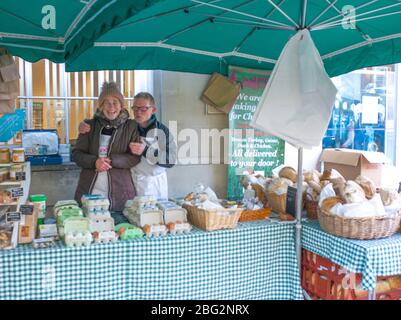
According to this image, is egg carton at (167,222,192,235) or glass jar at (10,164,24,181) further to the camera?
glass jar at (10,164,24,181)

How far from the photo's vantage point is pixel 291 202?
9.70 feet

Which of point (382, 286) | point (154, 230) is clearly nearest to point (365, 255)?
point (382, 286)

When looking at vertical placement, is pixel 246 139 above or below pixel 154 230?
above

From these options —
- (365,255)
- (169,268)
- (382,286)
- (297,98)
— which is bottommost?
(382,286)

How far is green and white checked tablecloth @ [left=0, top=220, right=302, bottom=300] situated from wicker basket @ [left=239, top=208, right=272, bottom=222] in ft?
0.23

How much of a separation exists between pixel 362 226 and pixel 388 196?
0.39m

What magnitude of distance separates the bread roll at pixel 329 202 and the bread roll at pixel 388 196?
300 millimetres

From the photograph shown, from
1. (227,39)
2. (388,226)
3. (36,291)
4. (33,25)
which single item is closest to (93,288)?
(36,291)

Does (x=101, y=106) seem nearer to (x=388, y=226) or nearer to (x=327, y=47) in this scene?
(x=327, y=47)

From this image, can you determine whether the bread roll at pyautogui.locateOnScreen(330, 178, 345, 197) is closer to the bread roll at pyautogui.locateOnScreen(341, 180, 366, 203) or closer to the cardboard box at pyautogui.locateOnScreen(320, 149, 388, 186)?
the bread roll at pyautogui.locateOnScreen(341, 180, 366, 203)

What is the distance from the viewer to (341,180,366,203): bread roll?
2.58m

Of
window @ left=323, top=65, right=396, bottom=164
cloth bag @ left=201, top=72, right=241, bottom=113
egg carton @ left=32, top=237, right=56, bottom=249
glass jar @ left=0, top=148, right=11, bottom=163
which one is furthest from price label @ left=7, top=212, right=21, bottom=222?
window @ left=323, top=65, right=396, bottom=164

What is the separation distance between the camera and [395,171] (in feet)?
20.6

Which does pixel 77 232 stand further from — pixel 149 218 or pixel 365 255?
pixel 365 255
